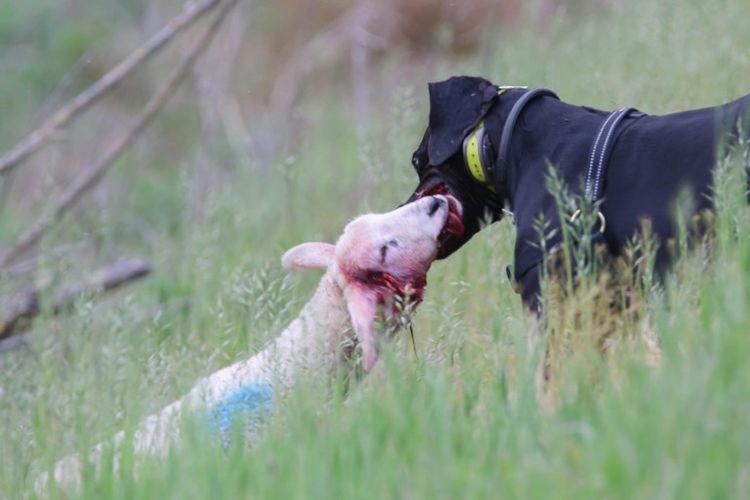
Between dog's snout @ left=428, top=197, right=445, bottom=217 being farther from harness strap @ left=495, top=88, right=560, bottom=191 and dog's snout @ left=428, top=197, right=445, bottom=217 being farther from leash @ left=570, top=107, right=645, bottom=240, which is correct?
leash @ left=570, top=107, right=645, bottom=240

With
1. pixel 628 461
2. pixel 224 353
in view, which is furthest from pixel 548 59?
pixel 628 461

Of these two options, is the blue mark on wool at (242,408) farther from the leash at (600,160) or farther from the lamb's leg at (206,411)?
the leash at (600,160)

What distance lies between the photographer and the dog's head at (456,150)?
14.3 ft

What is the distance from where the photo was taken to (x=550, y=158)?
4148 mm

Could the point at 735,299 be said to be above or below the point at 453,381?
above

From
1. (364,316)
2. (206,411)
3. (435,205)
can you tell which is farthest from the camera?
(435,205)

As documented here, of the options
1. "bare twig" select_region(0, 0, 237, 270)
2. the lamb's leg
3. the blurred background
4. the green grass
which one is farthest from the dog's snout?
the blurred background

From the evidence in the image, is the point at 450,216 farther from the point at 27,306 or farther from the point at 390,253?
the point at 27,306

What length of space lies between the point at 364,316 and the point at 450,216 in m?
0.50

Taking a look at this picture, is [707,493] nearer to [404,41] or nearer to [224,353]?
[224,353]

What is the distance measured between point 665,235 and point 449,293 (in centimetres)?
124

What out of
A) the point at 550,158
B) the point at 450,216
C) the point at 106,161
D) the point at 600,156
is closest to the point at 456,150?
the point at 450,216

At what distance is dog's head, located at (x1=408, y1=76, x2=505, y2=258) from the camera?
4367 millimetres

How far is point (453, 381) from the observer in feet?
11.5
